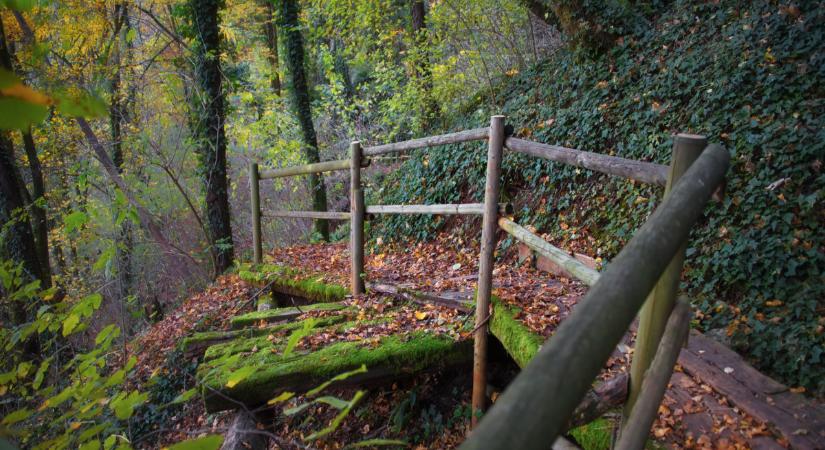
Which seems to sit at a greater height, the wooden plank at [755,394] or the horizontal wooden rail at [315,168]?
the horizontal wooden rail at [315,168]

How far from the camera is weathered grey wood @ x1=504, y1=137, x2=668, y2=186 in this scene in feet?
5.32

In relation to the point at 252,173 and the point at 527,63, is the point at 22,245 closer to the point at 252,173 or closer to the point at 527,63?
the point at 252,173

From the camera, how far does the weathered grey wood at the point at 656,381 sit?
1.40 m

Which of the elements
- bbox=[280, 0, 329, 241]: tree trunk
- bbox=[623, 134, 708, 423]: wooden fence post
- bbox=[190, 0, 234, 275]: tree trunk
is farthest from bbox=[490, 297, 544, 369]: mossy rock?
bbox=[280, 0, 329, 241]: tree trunk

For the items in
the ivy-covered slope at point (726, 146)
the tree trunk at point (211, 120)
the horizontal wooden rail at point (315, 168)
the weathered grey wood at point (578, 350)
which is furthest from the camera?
the tree trunk at point (211, 120)

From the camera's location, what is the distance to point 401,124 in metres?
10.7

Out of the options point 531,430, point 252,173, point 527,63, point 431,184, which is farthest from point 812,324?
point 527,63

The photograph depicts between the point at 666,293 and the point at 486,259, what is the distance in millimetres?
1540

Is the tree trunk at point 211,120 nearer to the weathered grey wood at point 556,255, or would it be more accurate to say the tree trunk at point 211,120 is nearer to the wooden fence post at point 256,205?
the wooden fence post at point 256,205

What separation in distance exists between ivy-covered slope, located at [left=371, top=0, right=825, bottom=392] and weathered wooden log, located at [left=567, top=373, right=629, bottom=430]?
1.68 m

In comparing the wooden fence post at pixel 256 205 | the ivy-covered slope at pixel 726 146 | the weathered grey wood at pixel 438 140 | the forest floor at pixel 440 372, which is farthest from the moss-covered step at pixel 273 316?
the ivy-covered slope at pixel 726 146

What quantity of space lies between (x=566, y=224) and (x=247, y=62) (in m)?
13.4

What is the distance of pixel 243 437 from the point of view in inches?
109

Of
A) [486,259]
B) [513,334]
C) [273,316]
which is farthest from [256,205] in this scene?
[513,334]
